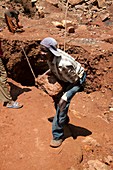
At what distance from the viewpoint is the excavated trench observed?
6.40 metres

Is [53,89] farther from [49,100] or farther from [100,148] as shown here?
[49,100]

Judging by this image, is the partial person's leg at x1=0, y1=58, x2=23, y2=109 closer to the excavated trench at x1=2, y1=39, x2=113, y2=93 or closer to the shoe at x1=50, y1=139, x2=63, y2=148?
the shoe at x1=50, y1=139, x2=63, y2=148

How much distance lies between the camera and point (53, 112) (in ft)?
17.4

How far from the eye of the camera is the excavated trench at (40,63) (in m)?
6.40

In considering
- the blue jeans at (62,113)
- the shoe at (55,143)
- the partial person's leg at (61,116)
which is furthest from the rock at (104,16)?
the shoe at (55,143)

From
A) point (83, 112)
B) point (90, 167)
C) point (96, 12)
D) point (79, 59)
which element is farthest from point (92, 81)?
point (96, 12)

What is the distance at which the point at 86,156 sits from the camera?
4.32 metres

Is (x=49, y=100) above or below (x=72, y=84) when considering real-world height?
below

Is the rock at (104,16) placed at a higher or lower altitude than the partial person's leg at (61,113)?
lower

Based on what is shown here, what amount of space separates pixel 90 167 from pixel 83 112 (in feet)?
5.67

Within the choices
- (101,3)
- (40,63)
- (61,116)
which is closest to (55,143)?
(61,116)

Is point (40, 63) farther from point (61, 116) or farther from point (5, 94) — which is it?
point (61, 116)

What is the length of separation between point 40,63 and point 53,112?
230 cm

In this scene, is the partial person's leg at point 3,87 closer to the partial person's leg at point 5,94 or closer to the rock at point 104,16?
the partial person's leg at point 5,94
